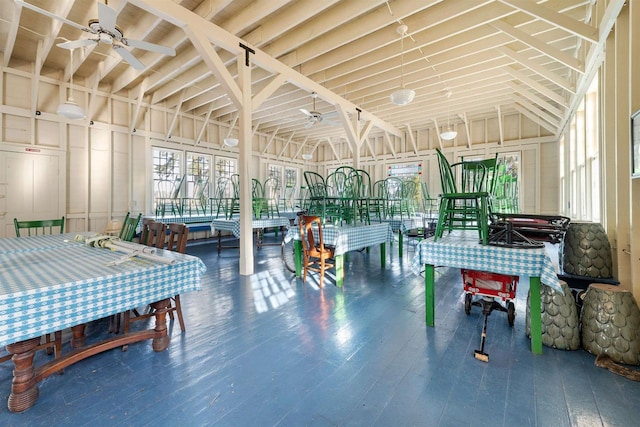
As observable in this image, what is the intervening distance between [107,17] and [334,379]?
4.39 m

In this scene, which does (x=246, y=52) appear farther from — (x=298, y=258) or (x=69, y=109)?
(x=298, y=258)

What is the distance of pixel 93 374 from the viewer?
176 centimetres

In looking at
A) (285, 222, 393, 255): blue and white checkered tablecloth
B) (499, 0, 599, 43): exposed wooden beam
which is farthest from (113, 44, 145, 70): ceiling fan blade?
(499, 0, 599, 43): exposed wooden beam

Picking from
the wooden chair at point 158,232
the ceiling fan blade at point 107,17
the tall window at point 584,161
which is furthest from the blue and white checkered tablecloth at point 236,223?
the tall window at point 584,161

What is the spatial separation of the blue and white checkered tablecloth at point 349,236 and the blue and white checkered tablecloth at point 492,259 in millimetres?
1217

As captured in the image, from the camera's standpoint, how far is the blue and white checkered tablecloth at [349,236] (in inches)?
137

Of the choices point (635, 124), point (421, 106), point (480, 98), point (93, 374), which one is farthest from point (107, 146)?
point (480, 98)

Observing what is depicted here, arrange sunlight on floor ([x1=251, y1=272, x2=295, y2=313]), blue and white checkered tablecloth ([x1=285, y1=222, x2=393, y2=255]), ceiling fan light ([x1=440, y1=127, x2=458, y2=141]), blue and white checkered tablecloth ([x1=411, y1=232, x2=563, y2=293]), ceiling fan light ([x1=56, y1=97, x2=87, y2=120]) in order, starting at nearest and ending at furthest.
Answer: blue and white checkered tablecloth ([x1=411, y1=232, x2=563, y2=293]) → sunlight on floor ([x1=251, y1=272, x2=295, y2=313]) → blue and white checkered tablecloth ([x1=285, y1=222, x2=393, y2=255]) → ceiling fan light ([x1=56, y1=97, x2=87, y2=120]) → ceiling fan light ([x1=440, y1=127, x2=458, y2=141])

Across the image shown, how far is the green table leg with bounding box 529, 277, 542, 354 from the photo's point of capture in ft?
6.60

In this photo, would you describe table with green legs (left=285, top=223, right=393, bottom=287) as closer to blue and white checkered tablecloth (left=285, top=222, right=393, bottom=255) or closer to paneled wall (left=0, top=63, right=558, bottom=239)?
blue and white checkered tablecloth (left=285, top=222, right=393, bottom=255)

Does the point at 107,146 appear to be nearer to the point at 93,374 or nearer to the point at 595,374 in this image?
the point at 93,374

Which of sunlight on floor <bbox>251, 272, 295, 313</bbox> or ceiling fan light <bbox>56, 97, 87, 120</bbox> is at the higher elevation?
ceiling fan light <bbox>56, 97, 87, 120</bbox>

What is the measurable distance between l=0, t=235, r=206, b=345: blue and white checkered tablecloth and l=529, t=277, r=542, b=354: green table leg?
8.21 ft

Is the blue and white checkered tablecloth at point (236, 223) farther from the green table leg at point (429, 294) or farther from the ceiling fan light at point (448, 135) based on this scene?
the ceiling fan light at point (448, 135)
